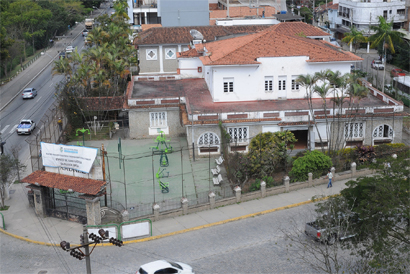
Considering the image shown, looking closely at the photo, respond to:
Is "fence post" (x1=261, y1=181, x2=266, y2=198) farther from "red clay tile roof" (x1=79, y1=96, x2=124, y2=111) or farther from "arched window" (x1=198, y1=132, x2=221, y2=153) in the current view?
"red clay tile roof" (x1=79, y1=96, x2=124, y2=111)

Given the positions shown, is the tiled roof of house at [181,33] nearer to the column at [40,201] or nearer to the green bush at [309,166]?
the green bush at [309,166]

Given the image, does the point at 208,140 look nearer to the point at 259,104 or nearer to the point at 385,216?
the point at 259,104

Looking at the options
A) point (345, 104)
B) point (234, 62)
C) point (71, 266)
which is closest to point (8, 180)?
point (71, 266)

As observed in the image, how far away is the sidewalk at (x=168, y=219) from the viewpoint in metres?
30.6

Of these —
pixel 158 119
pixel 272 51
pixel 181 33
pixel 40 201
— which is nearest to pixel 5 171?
pixel 40 201

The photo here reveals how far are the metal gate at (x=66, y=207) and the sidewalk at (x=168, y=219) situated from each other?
1.03ft

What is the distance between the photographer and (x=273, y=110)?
Answer: 41.4m

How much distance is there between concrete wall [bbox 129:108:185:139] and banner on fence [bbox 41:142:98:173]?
1383cm

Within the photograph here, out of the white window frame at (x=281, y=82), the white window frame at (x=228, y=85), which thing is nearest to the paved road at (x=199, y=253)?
the white window frame at (x=228, y=85)

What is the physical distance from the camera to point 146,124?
46031 mm

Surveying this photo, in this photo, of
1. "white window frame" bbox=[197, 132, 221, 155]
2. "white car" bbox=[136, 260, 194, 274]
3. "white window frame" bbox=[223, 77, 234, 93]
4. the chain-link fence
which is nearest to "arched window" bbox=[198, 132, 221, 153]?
"white window frame" bbox=[197, 132, 221, 155]

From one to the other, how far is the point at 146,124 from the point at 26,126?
1248cm

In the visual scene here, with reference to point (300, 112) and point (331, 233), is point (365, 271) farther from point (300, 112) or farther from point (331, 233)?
point (300, 112)

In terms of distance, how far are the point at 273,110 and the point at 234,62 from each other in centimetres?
533
